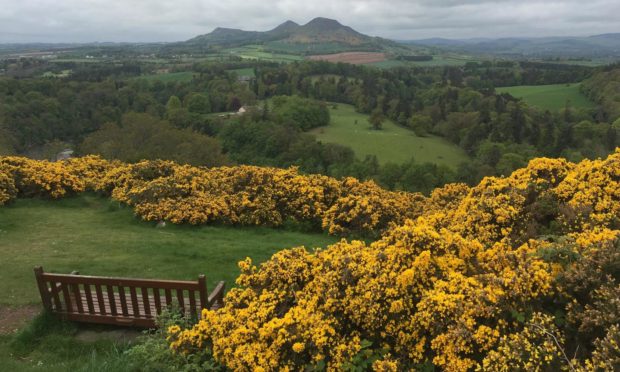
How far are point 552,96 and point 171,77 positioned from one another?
345 feet

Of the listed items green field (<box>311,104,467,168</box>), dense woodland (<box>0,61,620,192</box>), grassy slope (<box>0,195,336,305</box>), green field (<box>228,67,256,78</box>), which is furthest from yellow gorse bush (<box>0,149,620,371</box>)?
green field (<box>228,67,256,78</box>)

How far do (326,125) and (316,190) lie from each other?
80.5 m

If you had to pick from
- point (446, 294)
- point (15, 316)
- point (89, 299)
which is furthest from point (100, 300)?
point (446, 294)

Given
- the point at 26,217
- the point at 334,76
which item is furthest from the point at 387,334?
the point at 334,76

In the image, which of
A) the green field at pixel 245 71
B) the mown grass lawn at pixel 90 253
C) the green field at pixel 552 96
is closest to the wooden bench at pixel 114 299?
the mown grass lawn at pixel 90 253

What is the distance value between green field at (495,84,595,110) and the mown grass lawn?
10144 cm

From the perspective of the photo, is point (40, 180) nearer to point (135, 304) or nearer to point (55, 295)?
point (55, 295)

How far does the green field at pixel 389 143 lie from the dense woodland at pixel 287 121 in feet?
9.82

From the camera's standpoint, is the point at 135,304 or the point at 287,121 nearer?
the point at 135,304

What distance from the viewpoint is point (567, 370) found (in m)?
4.08

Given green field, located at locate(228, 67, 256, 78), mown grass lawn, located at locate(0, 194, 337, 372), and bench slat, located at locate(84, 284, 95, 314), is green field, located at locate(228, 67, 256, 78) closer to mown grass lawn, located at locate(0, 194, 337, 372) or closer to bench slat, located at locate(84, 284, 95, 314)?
mown grass lawn, located at locate(0, 194, 337, 372)

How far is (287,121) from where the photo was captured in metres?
82.3

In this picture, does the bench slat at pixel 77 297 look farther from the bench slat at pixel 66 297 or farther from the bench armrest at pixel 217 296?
the bench armrest at pixel 217 296

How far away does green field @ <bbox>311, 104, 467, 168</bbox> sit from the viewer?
71.7 m
